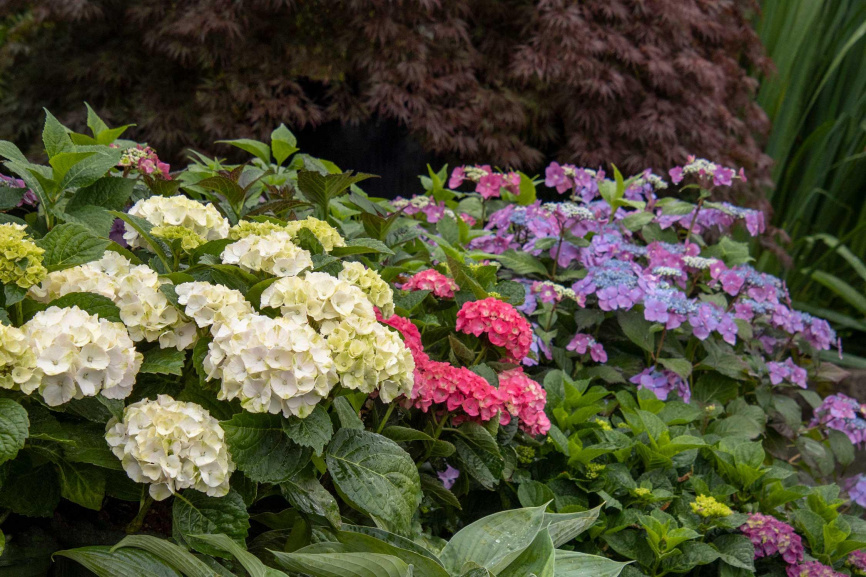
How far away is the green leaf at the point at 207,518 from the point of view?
1.10 metres

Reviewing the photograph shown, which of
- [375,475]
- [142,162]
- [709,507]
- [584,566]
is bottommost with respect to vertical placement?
[709,507]

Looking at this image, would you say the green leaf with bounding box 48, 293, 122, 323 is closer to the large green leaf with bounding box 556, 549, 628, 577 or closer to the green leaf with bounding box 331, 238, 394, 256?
the green leaf with bounding box 331, 238, 394, 256

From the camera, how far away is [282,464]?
1.12 m

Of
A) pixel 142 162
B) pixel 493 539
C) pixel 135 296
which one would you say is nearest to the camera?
pixel 135 296

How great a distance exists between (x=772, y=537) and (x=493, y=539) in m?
0.76

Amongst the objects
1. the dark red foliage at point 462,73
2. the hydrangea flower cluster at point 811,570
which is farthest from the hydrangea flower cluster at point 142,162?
the dark red foliage at point 462,73

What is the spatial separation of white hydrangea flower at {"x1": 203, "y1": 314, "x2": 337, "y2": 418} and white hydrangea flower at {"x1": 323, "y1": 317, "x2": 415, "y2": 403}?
0.03m

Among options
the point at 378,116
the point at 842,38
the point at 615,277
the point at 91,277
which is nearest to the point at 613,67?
the point at 378,116

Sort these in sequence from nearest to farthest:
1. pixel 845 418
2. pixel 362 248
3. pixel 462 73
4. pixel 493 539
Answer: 1. pixel 493 539
2. pixel 362 248
3. pixel 845 418
4. pixel 462 73

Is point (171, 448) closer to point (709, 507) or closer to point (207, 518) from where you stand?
point (207, 518)

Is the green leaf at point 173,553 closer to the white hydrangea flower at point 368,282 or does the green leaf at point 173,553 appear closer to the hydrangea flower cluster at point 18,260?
the hydrangea flower cluster at point 18,260

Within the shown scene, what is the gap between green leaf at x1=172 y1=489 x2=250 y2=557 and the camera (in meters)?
1.10

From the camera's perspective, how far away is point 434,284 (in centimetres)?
170

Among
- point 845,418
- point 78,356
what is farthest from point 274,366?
Result: point 845,418
